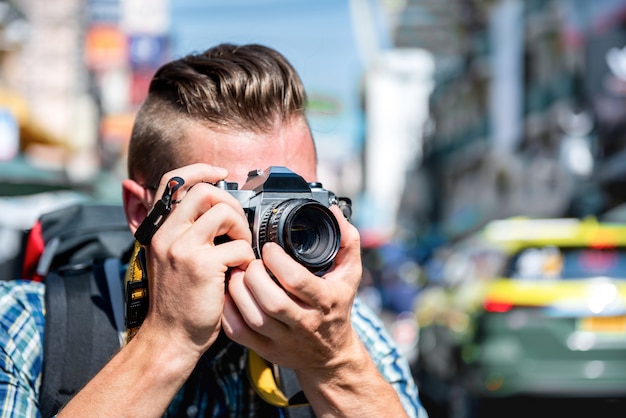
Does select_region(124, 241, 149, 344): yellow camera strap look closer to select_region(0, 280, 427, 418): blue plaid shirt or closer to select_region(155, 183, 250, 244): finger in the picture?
select_region(155, 183, 250, 244): finger

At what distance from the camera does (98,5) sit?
25.9m

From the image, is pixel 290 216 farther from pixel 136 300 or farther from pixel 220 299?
pixel 136 300

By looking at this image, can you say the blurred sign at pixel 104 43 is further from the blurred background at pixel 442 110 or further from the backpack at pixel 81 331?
the backpack at pixel 81 331

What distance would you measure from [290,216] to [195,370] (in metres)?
0.53

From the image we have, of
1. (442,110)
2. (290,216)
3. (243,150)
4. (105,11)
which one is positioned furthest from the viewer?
(442,110)

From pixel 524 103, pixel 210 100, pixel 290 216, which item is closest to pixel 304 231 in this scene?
pixel 290 216

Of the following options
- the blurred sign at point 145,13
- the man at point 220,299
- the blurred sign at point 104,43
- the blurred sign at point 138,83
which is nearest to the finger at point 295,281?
the man at point 220,299

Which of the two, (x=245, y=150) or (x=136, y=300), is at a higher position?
(x=245, y=150)

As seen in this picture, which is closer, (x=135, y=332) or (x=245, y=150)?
(x=135, y=332)

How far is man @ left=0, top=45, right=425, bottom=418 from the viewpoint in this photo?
170 cm

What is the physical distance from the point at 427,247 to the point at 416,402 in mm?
33274

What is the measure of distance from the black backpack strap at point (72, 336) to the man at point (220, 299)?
0.13 feet

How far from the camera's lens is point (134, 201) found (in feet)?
7.28

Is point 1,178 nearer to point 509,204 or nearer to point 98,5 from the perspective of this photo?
point 98,5
